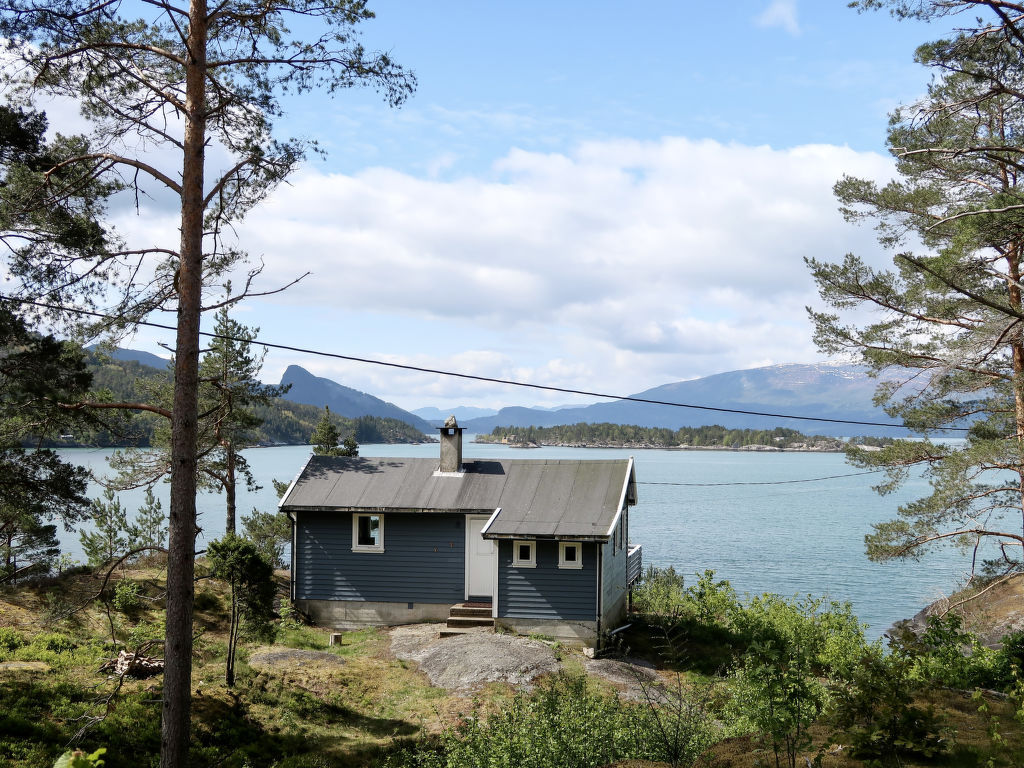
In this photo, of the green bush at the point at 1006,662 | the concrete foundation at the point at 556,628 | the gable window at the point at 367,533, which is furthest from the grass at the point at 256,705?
the gable window at the point at 367,533

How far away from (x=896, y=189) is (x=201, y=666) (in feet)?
60.1

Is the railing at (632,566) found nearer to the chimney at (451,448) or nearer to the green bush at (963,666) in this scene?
the chimney at (451,448)

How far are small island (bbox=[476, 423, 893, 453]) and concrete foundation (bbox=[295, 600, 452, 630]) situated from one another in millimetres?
150130

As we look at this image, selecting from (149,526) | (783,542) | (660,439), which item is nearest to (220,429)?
(149,526)

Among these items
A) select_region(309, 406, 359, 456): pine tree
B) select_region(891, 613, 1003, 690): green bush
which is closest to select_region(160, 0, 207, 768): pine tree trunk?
select_region(891, 613, 1003, 690): green bush

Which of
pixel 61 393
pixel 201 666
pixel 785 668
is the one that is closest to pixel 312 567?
pixel 201 666

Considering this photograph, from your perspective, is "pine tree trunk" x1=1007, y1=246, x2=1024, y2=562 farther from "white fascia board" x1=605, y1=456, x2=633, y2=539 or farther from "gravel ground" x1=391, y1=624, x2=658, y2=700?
"gravel ground" x1=391, y1=624, x2=658, y2=700

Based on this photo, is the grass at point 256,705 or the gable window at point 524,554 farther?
the gable window at point 524,554

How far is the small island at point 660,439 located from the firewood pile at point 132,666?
15830 cm

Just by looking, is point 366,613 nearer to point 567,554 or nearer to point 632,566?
point 567,554

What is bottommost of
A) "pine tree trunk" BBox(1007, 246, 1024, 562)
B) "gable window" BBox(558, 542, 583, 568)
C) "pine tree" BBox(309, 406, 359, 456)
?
"gable window" BBox(558, 542, 583, 568)

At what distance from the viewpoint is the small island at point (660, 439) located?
573 feet

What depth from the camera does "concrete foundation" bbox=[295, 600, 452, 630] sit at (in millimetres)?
20359

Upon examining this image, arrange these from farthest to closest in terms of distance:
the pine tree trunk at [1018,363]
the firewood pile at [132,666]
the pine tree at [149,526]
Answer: the pine tree at [149,526] → the pine tree trunk at [1018,363] → the firewood pile at [132,666]
